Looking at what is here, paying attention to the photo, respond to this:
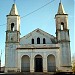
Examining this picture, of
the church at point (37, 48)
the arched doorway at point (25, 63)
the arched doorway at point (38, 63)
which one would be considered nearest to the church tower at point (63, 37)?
the church at point (37, 48)

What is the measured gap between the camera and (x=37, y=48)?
3609 cm

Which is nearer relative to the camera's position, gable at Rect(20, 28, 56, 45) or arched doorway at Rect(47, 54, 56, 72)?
arched doorway at Rect(47, 54, 56, 72)

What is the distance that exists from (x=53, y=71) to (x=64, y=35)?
6.70m

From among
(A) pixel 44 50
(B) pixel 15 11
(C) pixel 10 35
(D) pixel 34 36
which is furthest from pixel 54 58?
(B) pixel 15 11

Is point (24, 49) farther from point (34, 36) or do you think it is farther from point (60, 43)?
point (60, 43)

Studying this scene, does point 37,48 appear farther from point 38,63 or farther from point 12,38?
point 12,38

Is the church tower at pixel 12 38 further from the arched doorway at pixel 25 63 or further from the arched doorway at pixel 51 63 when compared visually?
the arched doorway at pixel 51 63

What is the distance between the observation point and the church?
35.4 metres

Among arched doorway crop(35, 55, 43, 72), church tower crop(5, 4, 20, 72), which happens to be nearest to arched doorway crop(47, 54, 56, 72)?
arched doorway crop(35, 55, 43, 72)

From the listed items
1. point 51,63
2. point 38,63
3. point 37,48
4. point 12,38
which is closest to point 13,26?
point 12,38

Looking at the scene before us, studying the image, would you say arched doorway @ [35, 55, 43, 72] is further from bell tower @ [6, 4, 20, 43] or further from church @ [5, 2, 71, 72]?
bell tower @ [6, 4, 20, 43]

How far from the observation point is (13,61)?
35469mm

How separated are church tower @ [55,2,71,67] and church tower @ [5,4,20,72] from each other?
24.2ft

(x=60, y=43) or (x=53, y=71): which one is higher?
(x=60, y=43)
